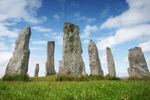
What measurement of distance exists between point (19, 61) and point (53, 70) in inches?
297

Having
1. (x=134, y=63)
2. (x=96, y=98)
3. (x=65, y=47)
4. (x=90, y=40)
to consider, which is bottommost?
(x=96, y=98)

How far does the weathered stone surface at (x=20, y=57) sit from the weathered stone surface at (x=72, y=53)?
2482 mm

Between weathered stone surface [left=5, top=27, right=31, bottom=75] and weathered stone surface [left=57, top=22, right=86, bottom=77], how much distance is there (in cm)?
248

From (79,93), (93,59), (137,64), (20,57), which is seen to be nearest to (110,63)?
(93,59)

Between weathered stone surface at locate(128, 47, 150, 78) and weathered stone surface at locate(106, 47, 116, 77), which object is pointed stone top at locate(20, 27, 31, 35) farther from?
weathered stone surface at locate(128, 47, 150, 78)

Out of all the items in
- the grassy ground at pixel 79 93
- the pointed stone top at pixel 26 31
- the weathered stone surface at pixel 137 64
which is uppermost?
the pointed stone top at pixel 26 31

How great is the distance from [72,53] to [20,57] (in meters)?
3.63

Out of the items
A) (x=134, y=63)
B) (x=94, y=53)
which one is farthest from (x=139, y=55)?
(x=94, y=53)

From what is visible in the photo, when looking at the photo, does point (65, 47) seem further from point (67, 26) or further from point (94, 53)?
point (94, 53)

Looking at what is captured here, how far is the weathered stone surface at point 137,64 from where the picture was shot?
808 centimetres

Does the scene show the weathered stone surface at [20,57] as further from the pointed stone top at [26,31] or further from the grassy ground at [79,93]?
the grassy ground at [79,93]

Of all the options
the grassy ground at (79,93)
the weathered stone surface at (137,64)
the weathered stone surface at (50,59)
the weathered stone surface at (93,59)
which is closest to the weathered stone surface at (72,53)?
the weathered stone surface at (93,59)

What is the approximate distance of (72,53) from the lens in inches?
314

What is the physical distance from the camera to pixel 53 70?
14.6 metres
